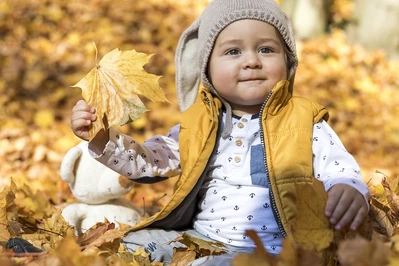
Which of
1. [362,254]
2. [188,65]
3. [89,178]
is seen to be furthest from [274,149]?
[89,178]

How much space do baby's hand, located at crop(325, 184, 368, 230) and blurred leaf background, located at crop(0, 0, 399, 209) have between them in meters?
2.00

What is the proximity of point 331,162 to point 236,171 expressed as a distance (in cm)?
40

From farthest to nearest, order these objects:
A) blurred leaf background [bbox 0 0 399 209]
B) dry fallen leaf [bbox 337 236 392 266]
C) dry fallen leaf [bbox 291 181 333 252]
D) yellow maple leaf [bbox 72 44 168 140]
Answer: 1. blurred leaf background [bbox 0 0 399 209]
2. yellow maple leaf [bbox 72 44 168 140]
3. dry fallen leaf [bbox 291 181 333 252]
4. dry fallen leaf [bbox 337 236 392 266]

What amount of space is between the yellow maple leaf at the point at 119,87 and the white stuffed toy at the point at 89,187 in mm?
633

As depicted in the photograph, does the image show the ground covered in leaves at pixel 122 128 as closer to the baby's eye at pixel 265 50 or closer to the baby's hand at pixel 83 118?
the baby's hand at pixel 83 118

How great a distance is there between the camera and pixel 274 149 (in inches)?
88.9

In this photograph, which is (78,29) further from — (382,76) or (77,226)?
(77,226)

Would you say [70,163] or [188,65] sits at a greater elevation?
[188,65]

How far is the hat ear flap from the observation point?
273 cm

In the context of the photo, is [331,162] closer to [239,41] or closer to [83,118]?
[239,41]

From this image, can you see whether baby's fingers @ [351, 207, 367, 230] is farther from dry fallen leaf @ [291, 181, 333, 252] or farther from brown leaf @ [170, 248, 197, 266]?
brown leaf @ [170, 248, 197, 266]

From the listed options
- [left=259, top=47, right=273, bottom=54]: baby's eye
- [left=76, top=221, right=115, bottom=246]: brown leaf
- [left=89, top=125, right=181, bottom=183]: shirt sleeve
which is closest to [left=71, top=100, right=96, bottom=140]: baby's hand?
[left=89, top=125, right=181, bottom=183]: shirt sleeve

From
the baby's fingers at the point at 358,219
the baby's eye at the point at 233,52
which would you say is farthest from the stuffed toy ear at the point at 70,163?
the baby's fingers at the point at 358,219

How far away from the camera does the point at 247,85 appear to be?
2.35 metres
